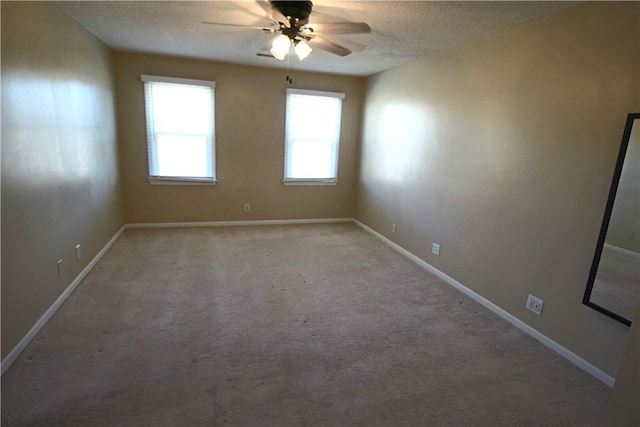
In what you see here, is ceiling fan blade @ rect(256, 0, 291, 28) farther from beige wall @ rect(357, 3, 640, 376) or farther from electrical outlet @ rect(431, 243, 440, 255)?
electrical outlet @ rect(431, 243, 440, 255)

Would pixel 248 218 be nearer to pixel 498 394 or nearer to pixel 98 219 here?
pixel 98 219

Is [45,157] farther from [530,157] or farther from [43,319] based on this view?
[530,157]

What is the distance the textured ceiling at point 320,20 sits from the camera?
249 centimetres

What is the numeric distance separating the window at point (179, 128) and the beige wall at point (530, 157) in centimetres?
284

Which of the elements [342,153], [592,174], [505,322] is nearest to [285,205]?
[342,153]

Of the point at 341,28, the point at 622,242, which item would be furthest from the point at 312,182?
the point at 622,242

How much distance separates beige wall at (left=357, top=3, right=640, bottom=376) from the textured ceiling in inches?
10.3

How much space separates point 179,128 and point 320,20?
2.84m

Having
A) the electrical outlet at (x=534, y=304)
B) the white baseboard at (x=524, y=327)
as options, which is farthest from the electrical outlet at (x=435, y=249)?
the electrical outlet at (x=534, y=304)

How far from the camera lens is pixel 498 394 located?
2.03 metres

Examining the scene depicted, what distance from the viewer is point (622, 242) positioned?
2.08 m

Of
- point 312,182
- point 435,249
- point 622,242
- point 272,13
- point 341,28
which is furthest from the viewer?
point 312,182

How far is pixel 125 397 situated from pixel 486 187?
123 inches

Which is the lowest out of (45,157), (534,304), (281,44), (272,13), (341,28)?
(534,304)
